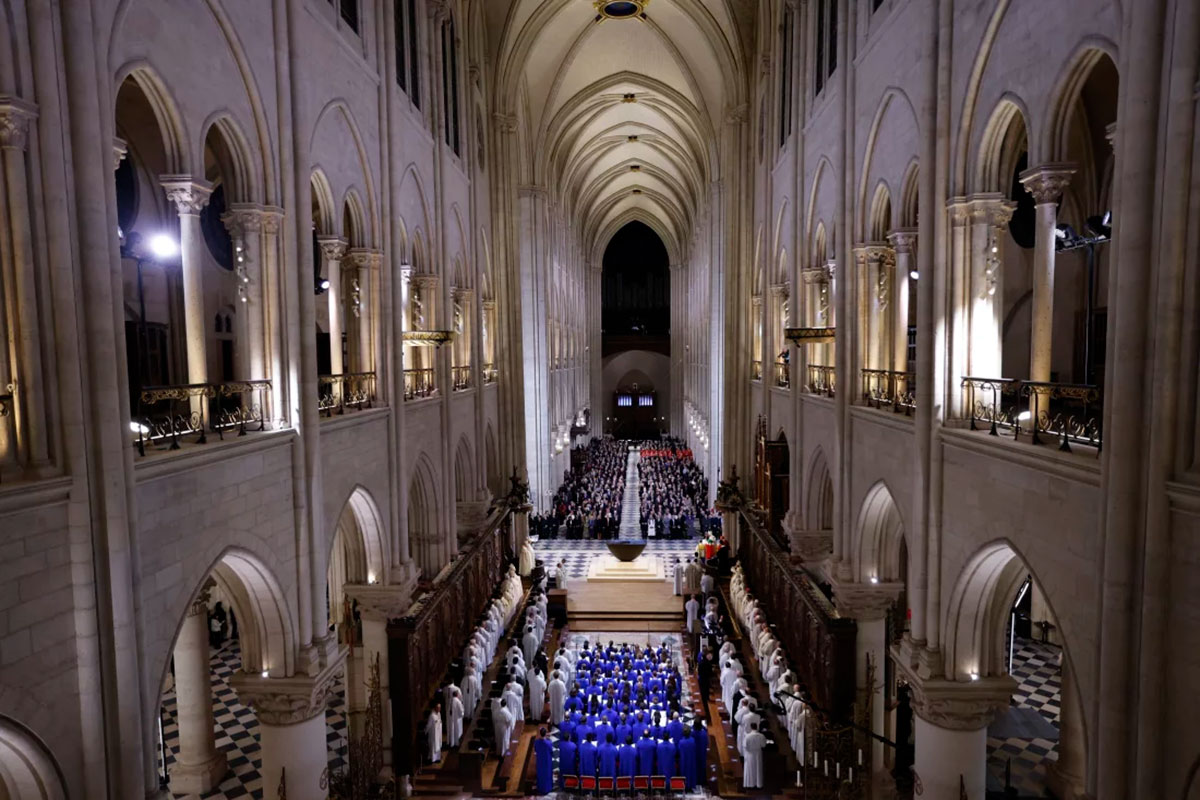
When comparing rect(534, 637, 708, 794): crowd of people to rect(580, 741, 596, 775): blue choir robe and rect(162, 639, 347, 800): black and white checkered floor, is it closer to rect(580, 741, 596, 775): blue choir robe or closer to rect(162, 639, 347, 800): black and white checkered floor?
rect(580, 741, 596, 775): blue choir robe

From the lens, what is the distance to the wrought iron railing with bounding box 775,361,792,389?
56.5 ft

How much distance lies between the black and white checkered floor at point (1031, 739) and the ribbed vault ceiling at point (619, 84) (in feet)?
53.1

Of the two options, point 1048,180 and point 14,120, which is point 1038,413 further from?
point 14,120

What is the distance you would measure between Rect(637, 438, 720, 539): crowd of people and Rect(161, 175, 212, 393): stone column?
69.0 ft

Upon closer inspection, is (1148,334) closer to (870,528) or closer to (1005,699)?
(1005,699)

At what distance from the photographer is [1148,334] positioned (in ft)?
16.3

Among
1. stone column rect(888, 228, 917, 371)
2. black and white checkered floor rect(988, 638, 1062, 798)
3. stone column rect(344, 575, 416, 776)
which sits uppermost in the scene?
stone column rect(888, 228, 917, 371)

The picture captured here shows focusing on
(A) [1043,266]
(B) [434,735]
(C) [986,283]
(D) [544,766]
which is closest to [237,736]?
(B) [434,735]

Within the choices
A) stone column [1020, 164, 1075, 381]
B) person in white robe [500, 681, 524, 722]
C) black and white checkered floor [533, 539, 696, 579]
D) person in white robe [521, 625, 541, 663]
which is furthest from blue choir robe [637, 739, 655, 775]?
black and white checkered floor [533, 539, 696, 579]

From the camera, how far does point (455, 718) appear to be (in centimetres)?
1308

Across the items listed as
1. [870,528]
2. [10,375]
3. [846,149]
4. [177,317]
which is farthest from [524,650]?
[10,375]

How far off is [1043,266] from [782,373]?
35.1ft

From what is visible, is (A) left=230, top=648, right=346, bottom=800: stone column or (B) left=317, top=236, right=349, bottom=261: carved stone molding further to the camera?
(B) left=317, top=236, right=349, bottom=261: carved stone molding

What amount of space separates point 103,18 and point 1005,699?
10417 millimetres
